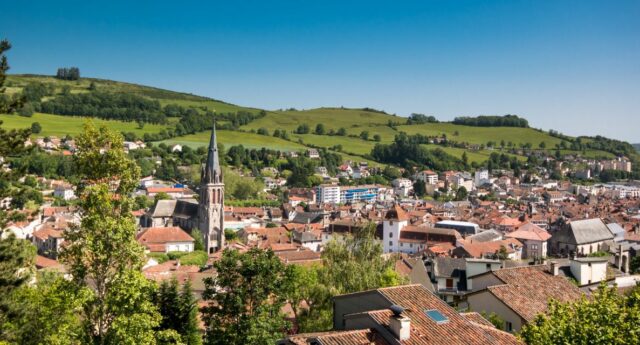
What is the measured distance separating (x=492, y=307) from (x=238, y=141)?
162m

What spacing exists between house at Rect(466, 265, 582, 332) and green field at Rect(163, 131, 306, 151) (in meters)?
147

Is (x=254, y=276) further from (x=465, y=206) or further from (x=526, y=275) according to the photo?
(x=465, y=206)

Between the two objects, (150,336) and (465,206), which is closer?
(150,336)

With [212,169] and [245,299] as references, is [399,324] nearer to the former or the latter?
[245,299]

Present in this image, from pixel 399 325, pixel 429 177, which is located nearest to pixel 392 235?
pixel 399 325

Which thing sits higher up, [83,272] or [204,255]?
[83,272]

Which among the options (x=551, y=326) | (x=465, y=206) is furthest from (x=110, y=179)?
(x=465, y=206)

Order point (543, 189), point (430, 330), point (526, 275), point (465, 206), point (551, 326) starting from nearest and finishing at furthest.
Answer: point (551, 326) → point (430, 330) → point (526, 275) → point (465, 206) → point (543, 189)

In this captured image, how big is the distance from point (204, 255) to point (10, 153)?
166 feet

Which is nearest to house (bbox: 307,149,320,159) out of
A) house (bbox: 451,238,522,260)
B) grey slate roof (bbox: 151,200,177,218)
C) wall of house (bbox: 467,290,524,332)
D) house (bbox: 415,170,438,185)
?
house (bbox: 415,170,438,185)

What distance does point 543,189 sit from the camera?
570ft

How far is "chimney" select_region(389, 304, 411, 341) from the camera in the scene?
14.8 metres

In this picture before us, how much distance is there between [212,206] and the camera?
A: 80.1 meters

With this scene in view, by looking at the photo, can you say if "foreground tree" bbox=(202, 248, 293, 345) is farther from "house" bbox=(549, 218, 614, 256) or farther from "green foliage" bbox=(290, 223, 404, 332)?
"house" bbox=(549, 218, 614, 256)
